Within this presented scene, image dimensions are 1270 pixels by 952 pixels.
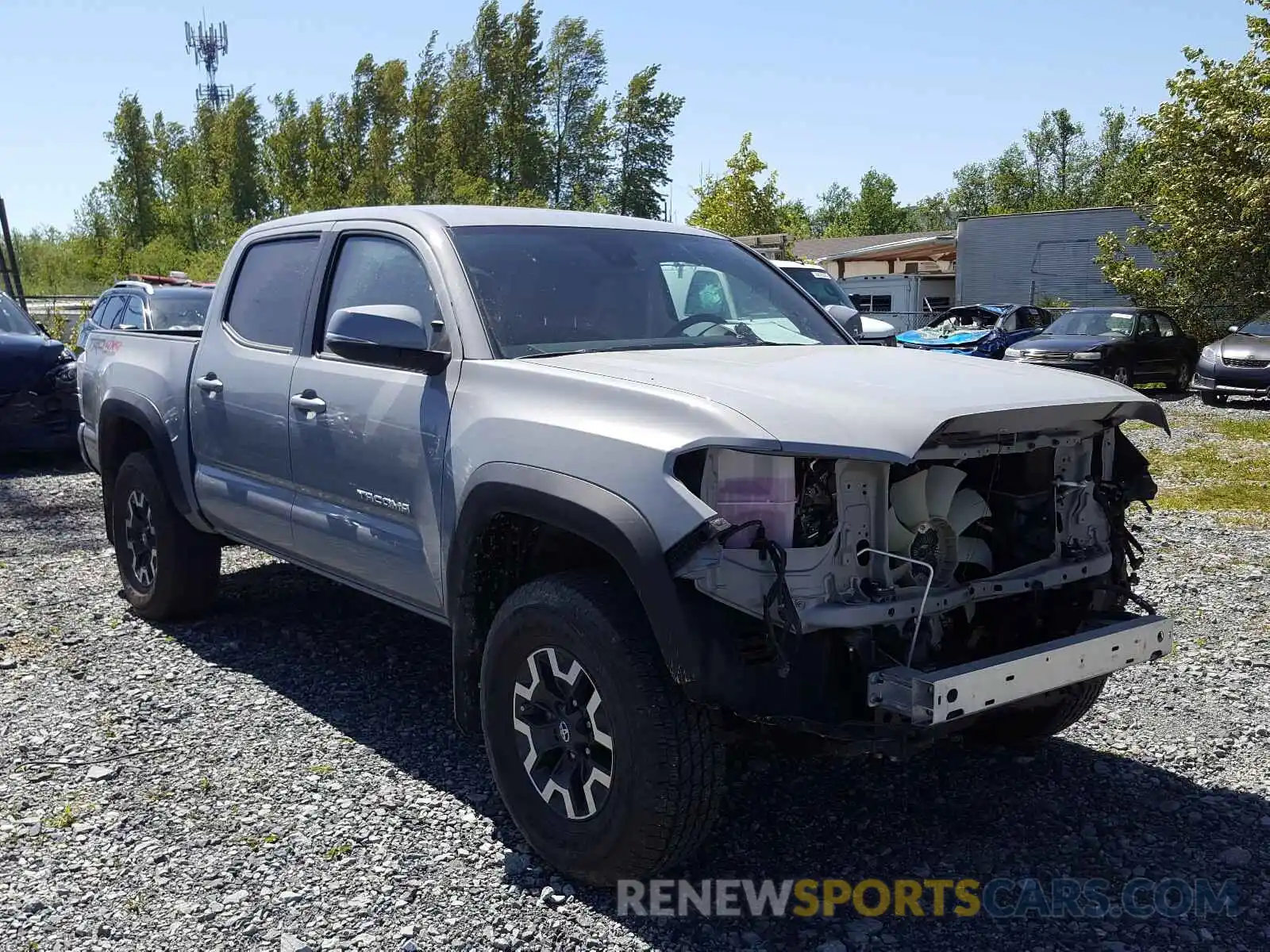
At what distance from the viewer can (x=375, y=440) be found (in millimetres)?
4047

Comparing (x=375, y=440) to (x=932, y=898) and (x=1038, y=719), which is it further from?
(x=1038, y=719)

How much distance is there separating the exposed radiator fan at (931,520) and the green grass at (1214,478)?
685 centimetres

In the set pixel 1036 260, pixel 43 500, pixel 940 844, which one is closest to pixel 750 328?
pixel 940 844

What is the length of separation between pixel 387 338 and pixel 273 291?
4.96 feet

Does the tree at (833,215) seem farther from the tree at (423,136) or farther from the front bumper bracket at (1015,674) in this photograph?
the front bumper bracket at (1015,674)

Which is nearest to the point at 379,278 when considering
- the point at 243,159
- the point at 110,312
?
the point at 110,312

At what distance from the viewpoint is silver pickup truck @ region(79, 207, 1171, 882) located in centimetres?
290

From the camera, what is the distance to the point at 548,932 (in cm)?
Answer: 315

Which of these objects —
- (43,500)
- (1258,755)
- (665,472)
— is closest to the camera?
(665,472)

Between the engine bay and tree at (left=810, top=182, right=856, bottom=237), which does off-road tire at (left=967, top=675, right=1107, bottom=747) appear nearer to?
the engine bay

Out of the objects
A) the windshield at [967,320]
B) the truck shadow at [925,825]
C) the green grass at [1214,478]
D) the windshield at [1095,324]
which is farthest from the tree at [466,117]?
the truck shadow at [925,825]

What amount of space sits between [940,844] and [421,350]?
228 centimetres

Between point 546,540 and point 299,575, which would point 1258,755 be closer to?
point 546,540

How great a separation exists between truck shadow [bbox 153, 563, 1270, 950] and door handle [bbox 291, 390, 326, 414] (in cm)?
127
